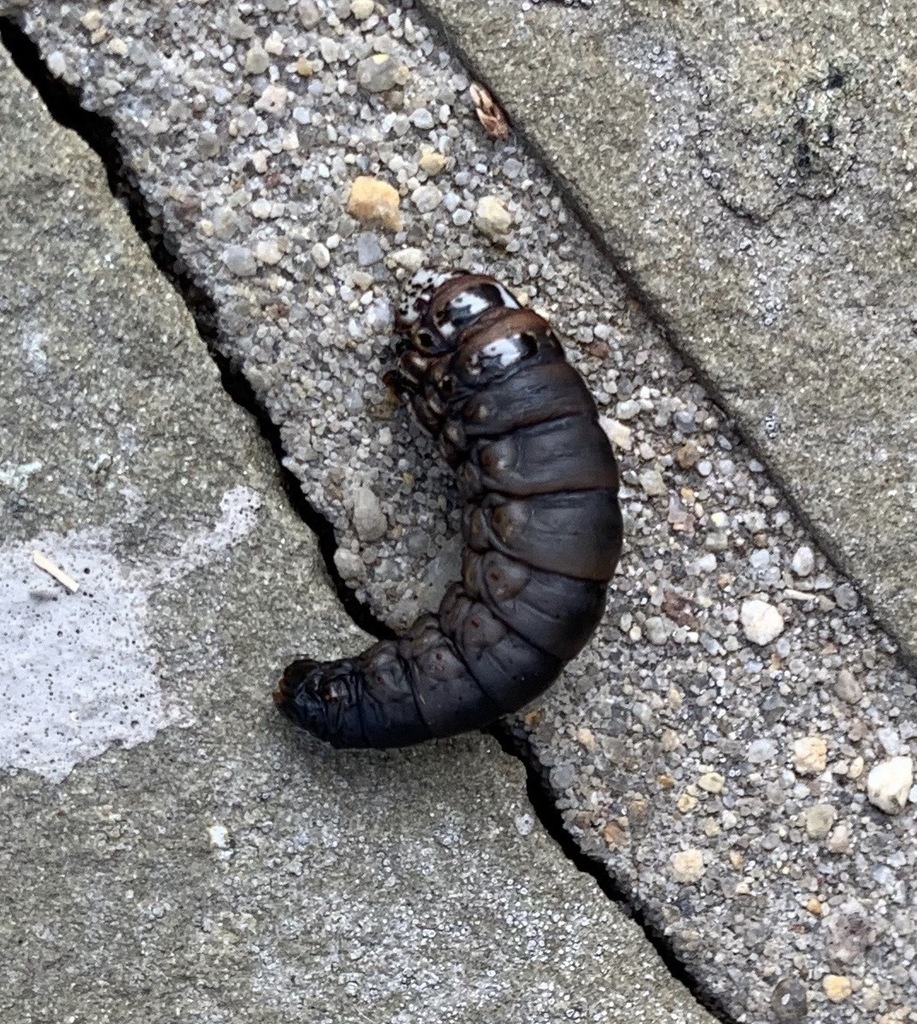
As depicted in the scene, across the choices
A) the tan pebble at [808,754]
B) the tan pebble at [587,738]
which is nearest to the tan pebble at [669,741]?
the tan pebble at [587,738]

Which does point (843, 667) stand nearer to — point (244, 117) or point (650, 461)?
point (650, 461)

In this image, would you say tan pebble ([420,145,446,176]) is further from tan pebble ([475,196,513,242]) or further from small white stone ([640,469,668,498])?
small white stone ([640,469,668,498])

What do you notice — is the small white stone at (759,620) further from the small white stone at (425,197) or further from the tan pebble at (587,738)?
the small white stone at (425,197)

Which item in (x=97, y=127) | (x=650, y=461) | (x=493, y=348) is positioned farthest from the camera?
(x=650, y=461)

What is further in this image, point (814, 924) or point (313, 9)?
point (814, 924)

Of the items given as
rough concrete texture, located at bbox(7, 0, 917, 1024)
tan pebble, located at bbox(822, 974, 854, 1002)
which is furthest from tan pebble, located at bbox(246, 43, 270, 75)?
tan pebble, located at bbox(822, 974, 854, 1002)

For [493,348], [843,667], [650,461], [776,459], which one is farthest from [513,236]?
[843,667]
